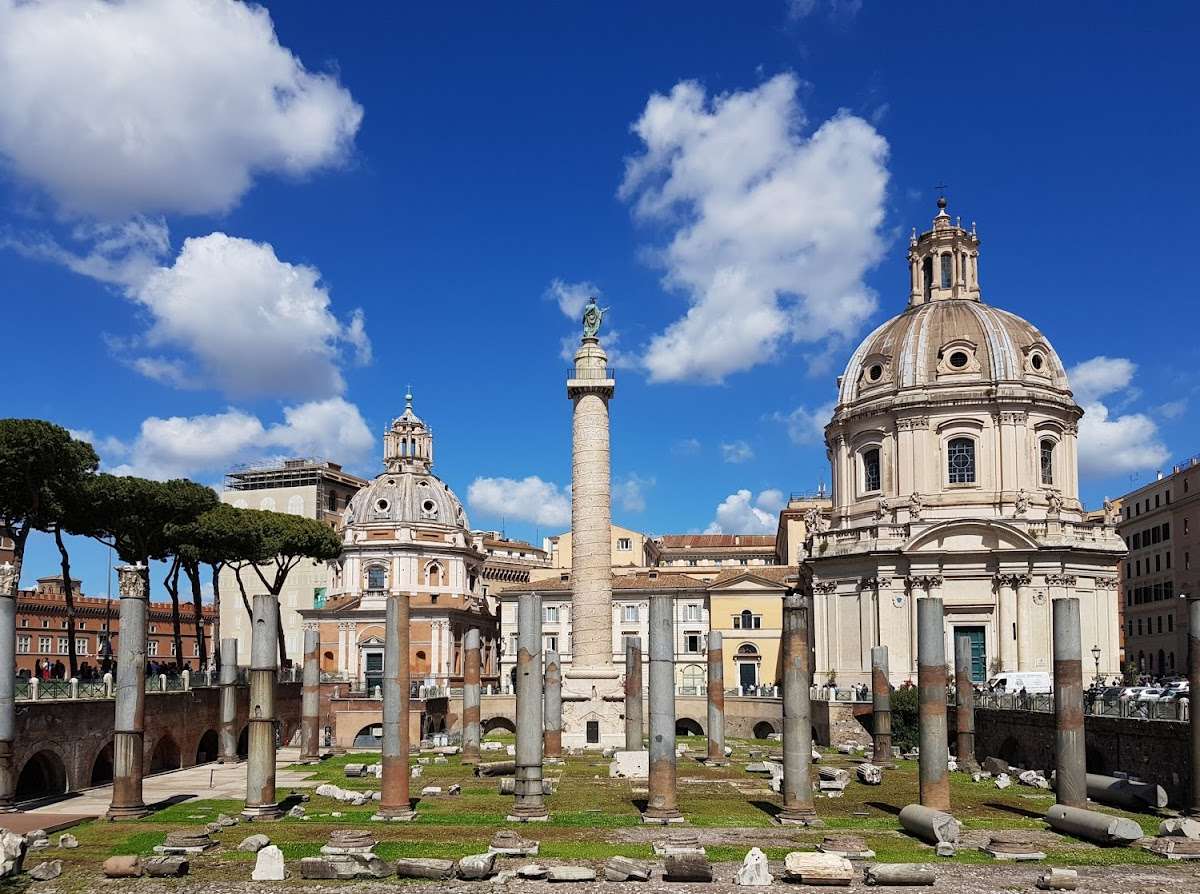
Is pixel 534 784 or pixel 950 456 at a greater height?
pixel 950 456

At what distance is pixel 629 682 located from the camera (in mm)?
48031

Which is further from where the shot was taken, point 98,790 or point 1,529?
point 1,529

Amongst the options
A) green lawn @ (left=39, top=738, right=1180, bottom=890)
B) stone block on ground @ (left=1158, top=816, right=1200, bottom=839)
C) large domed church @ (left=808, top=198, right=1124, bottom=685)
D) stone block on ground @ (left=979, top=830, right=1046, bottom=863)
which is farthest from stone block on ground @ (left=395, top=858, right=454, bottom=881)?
large domed church @ (left=808, top=198, right=1124, bottom=685)

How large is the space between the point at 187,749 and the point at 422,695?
68.4ft

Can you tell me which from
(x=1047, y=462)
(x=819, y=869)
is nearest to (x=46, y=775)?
(x=819, y=869)

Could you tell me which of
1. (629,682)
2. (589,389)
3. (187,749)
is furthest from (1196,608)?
(187,749)

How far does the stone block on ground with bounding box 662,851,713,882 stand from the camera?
22.5m

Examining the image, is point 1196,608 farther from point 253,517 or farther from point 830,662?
point 253,517

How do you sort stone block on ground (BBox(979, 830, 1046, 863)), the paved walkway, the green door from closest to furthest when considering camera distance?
stone block on ground (BBox(979, 830, 1046, 863))
the paved walkway
the green door

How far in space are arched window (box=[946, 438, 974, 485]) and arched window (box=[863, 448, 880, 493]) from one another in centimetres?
375

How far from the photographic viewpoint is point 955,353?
2475 inches

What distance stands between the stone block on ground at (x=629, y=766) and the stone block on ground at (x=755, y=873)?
17.5 m

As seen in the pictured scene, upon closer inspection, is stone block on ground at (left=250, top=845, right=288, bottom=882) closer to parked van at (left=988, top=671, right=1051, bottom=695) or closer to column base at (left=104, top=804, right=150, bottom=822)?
column base at (left=104, top=804, right=150, bottom=822)

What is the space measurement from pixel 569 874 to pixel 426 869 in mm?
2642
